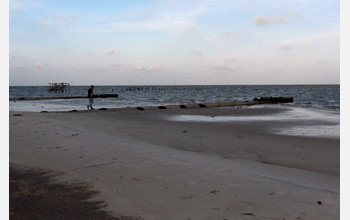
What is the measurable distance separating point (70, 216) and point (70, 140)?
5.52 meters

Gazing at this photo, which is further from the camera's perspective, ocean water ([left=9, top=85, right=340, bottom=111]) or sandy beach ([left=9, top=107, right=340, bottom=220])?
ocean water ([left=9, top=85, right=340, bottom=111])

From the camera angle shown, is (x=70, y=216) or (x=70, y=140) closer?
(x=70, y=216)

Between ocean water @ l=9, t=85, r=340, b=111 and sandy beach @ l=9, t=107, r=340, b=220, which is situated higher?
ocean water @ l=9, t=85, r=340, b=111

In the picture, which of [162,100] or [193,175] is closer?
[193,175]

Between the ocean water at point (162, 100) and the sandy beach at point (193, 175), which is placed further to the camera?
the ocean water at point (162, 100)

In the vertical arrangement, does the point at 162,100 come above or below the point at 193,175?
above

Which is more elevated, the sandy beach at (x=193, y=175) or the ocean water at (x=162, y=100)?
the ocean water at (x=162, y=100)

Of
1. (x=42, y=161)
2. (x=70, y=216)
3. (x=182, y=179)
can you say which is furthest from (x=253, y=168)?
(x=42, y=161)

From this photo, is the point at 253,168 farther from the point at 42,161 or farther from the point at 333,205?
the point at 42,161

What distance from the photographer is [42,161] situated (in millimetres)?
7418

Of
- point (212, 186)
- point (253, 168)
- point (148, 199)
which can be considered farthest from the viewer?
point (253, 168)
